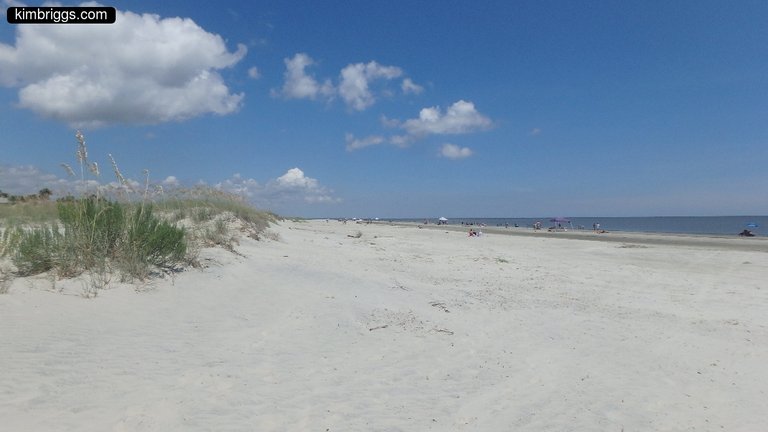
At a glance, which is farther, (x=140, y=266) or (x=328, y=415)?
(x=140, y=266)

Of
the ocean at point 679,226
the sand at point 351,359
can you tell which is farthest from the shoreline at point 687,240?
the sand at point 351,359

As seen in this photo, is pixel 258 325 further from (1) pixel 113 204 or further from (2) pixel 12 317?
(1) pixel 113 204

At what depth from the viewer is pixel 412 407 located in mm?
4055

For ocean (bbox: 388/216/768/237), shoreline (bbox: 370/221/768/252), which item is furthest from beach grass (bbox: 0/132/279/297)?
ocean (bbox: 388/216/768/237)

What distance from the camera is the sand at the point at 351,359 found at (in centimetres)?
358

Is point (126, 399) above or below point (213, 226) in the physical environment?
below

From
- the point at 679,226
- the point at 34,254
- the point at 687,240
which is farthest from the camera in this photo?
the point at 679,226

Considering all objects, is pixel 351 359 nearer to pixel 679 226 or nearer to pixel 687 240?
pixel 687 240

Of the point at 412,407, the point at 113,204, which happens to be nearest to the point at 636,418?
the point at 412,407

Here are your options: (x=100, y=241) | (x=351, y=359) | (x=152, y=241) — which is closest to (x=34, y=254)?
(x=100, y=241)

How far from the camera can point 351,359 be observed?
5.02 m

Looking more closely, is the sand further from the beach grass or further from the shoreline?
the shoreline

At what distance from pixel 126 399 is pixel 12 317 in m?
2.09

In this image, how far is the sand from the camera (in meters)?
3.58
